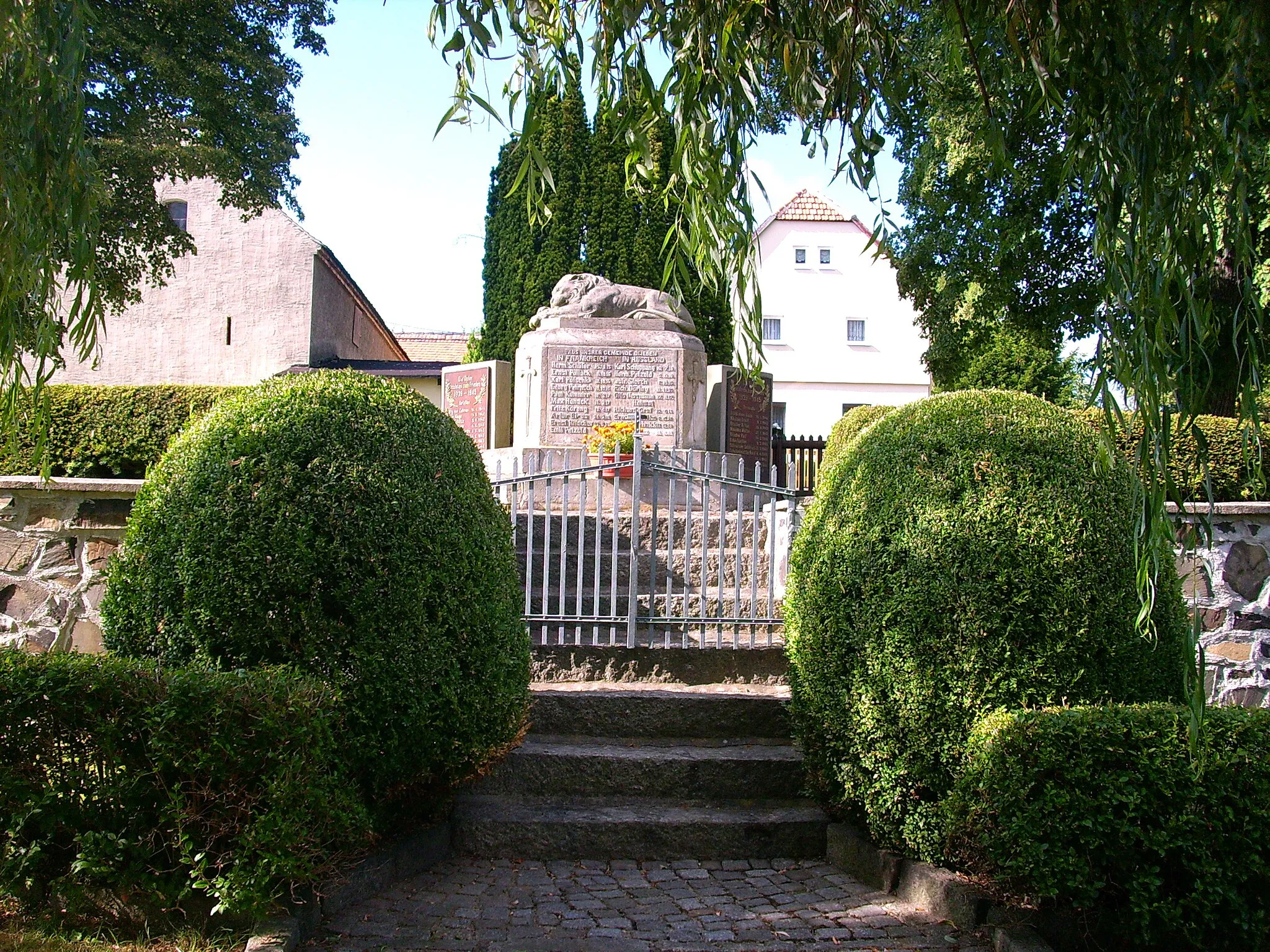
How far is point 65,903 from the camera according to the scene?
3.49 m

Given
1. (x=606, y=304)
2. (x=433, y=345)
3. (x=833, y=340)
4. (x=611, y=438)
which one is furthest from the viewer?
(x=433, y=345)

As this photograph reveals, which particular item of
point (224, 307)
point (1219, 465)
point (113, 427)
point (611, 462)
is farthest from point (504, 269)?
point (1219, 465)

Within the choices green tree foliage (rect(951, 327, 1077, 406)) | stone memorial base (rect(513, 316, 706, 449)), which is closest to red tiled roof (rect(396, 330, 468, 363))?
green tree foliage (rect(951, 327, 1077, 406))

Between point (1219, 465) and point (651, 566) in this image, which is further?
point (1219, 465)

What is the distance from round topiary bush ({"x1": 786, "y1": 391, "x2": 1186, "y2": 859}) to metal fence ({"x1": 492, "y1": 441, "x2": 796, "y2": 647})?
213 centimetres

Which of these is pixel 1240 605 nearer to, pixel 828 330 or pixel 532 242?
pixel 532 242

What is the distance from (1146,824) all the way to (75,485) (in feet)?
23.5

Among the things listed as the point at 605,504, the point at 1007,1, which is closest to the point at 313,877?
the point at 1007,1

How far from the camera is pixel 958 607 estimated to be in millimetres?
4059

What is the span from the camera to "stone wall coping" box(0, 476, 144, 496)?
7316 mm

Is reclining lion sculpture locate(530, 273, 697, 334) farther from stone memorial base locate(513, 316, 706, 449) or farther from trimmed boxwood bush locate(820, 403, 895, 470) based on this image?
trimmed boxwood bush locate(820, 403, 895, 470)

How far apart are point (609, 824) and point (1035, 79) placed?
3.59m

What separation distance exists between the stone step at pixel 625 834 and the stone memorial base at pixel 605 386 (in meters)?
6.37

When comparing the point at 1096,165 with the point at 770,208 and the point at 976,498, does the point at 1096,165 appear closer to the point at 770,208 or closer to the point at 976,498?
the point at 770,208
